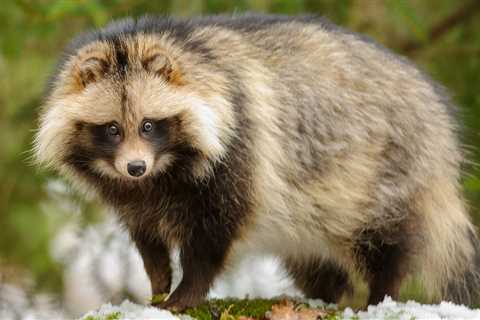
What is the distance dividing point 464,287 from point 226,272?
1.73 m

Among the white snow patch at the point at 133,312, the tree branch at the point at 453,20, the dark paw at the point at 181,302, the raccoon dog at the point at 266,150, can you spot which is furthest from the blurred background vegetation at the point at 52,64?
the white snow patch at the point at 133,312

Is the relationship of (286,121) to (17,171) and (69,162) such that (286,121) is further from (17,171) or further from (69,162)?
(17,171)

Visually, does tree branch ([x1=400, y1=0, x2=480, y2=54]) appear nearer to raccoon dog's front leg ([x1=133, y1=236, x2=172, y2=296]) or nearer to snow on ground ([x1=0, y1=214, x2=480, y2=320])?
snow on ground ([x1=0, y1=214, x2=480, y2=320])

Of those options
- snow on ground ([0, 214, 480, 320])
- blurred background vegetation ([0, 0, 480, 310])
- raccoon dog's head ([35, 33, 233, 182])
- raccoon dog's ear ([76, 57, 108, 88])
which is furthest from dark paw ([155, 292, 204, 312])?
blurred background vegetation ([0, 0, 480, 310])

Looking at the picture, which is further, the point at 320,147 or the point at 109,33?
the point at 320,147

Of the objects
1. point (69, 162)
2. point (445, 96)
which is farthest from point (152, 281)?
point (445, 96)

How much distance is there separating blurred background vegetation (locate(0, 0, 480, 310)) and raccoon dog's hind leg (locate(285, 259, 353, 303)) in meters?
1.92

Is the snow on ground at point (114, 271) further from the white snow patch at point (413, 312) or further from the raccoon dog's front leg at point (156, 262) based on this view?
the white snow patch at point (413, 312)

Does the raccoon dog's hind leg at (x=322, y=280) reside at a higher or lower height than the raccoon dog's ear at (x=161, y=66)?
lower

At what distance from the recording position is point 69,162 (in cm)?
544

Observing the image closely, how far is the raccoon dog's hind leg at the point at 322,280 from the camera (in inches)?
246

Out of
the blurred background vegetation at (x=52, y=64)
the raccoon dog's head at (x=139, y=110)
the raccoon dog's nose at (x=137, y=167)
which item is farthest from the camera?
the blurred background vegetation at (x=52, y=64)

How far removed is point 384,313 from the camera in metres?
4.95

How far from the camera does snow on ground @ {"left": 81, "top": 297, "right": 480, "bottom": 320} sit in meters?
4.71
